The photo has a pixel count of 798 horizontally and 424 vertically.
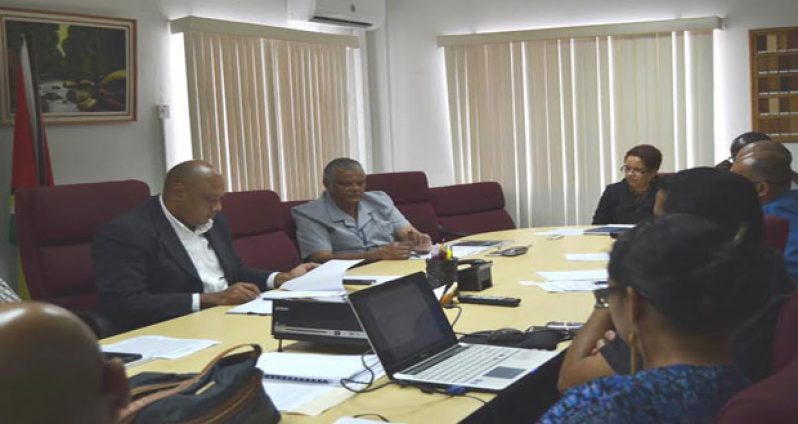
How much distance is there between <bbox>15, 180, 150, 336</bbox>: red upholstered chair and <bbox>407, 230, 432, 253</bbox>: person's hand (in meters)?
1.48

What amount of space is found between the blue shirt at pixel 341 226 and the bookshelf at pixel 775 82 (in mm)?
2659

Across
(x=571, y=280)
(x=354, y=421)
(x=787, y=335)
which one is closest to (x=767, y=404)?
(x=787, y=335)

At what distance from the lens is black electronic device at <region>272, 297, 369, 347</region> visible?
2328 millimetres

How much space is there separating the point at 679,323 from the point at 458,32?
5.32 m

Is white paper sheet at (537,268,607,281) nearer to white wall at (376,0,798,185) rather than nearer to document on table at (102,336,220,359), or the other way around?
document on table at (102,336,220,359)

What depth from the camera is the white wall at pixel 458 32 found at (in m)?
5.90

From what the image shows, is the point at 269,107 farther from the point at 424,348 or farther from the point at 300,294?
the point at 424,348

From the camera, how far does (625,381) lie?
139 centimetres

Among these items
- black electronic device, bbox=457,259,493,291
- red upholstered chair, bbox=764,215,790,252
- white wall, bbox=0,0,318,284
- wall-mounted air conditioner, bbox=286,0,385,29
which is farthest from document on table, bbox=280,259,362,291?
wall-mounted air conditioner, bbox=286,0,385,29

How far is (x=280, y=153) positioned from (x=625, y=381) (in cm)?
441

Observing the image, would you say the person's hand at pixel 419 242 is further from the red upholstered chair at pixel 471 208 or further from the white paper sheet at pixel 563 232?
the red upholstered chair at pixel 471 208

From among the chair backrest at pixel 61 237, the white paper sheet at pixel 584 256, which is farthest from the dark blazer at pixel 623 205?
the chair backrest at pixel 61 237

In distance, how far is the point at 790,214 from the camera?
303cm

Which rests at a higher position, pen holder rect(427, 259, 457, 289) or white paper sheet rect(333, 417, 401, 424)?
pen holder rect(427, 259, 457, 289)
